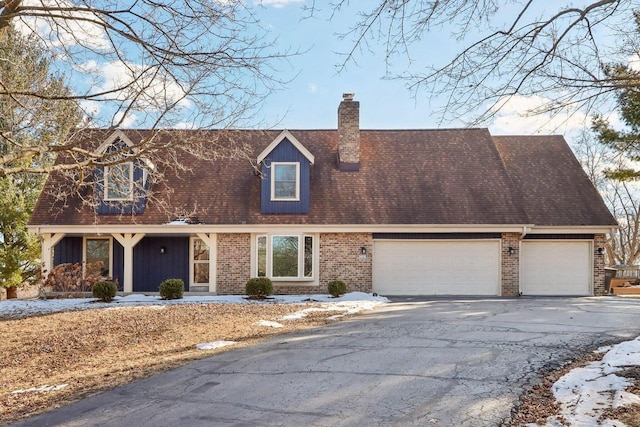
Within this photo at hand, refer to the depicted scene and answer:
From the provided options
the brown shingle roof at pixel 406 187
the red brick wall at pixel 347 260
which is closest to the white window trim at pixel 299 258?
the red brick wall at pixel 347 260

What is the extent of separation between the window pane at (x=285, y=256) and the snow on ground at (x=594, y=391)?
38.9 feet

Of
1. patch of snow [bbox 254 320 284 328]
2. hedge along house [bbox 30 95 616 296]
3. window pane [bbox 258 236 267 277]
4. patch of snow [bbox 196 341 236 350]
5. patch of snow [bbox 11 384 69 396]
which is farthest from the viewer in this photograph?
window pane [bbox 258 236 267 277]

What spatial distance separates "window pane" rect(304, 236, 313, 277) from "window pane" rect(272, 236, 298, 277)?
316 mm

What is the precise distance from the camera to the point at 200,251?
19.0 meters

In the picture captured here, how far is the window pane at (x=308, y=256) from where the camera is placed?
1819 cm

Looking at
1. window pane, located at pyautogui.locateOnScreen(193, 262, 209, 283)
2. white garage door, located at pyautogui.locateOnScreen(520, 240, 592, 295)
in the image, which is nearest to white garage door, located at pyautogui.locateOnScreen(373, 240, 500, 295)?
white garage door, located at pyautogui.locateOnScreen(520, 240, 592, 295)

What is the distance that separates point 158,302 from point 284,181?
19.7 feet

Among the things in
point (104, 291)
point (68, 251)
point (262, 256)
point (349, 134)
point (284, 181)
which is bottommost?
point (104, 291)

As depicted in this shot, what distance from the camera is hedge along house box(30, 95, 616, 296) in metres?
18.0

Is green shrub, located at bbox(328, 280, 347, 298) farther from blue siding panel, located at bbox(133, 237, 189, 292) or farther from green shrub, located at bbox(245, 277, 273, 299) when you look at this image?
blue siding panel, located at bbox(133, 237, 189, 292)

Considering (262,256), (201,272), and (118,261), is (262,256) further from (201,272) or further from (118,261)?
(118,261)

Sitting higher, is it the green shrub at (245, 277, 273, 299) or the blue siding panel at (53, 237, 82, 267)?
the blue siding panel at (53, 237, 82, 267)

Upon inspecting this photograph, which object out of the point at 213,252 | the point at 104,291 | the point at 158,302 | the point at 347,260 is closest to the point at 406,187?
the point at 347,260

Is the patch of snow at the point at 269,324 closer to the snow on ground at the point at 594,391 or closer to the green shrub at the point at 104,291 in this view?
the snow on ground at the point at 594,391
